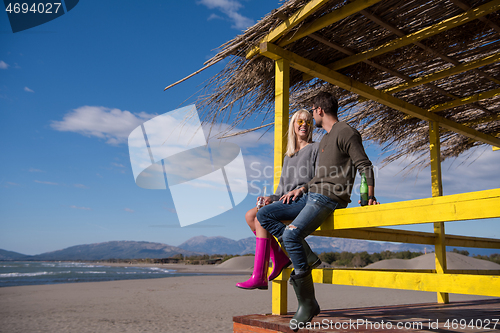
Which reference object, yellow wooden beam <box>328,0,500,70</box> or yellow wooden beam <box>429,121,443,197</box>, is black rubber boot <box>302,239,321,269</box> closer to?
yellow wooden beam <box>328,0,500,70</box>

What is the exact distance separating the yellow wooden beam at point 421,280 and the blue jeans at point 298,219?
1.48 feet

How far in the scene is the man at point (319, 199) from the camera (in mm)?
2477

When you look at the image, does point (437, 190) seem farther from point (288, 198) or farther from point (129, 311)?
point (129, 311)

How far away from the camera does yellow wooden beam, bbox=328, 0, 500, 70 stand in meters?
3.09

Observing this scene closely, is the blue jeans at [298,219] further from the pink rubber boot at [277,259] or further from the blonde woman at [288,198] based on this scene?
the pink rubber boot at [277,259]

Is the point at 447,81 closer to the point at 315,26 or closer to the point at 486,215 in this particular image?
the point at 315,26

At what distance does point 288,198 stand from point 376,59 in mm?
2278

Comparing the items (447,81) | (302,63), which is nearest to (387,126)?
(447,81)

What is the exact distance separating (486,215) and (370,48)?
2.58 m

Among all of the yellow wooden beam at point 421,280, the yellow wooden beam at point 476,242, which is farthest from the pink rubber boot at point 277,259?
the yellow wooden beam at point 476,242

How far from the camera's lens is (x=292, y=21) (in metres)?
3.27

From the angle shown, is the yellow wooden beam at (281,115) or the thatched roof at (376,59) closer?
the thatched roof at (376,59)

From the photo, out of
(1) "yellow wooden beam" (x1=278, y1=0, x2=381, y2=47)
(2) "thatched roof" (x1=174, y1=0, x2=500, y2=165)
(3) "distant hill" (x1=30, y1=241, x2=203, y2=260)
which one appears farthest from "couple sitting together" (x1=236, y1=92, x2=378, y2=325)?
(3) "distant hill" (x1=30, y1=241, x2=203, y2=260)

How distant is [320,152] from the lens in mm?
2854
